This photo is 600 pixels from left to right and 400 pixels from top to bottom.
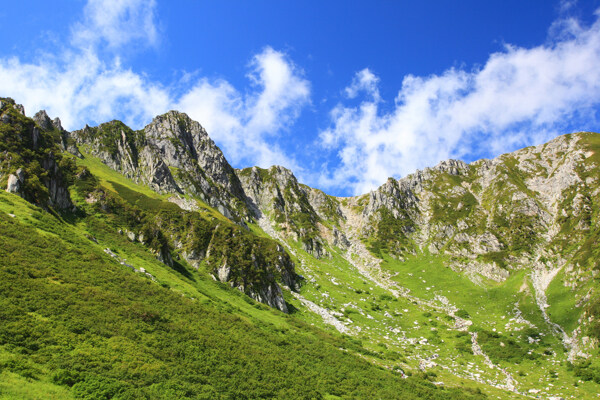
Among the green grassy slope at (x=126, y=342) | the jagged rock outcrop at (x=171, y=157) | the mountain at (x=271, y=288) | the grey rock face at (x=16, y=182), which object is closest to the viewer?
the green grassy slope at (x=126, y=342)

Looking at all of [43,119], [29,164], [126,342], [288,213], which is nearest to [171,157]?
[43,119]

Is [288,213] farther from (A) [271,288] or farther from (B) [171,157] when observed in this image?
(A) [271,288]

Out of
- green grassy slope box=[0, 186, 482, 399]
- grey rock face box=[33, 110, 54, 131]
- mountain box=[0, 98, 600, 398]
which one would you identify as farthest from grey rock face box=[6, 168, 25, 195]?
grey rock face box=[33, 110, 54, 131]

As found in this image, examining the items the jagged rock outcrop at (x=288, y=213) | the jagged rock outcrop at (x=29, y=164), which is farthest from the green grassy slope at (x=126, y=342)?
the jagged rock outcrop at (x=288, y=213)

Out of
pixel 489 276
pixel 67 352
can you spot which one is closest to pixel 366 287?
pixel 489 276

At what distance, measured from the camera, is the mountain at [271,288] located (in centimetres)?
1820

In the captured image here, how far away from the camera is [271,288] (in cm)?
5928

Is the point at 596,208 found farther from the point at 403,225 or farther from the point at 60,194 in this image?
the point at 60,194

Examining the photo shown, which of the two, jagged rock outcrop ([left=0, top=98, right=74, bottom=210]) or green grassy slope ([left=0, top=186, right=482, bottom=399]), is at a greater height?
jagged rock outcrop ([left=0, top=98, right=74, bottom=210])

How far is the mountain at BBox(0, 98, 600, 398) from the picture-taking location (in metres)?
18.2

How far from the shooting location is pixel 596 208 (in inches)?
3755

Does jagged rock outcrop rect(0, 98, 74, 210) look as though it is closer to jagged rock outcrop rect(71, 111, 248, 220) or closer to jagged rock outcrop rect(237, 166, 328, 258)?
jagged rock outcrop rect(71, 111, 248, 220)

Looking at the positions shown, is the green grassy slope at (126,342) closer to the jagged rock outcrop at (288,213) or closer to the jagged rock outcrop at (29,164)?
the jagged rock outcrop at (29,164)

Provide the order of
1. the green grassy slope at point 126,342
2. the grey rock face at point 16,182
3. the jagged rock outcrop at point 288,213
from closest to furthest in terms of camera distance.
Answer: the green grassy slope at point 126,342 → the grey rock face at point 16,182 → the jagged rock outcrop at point 288,213
